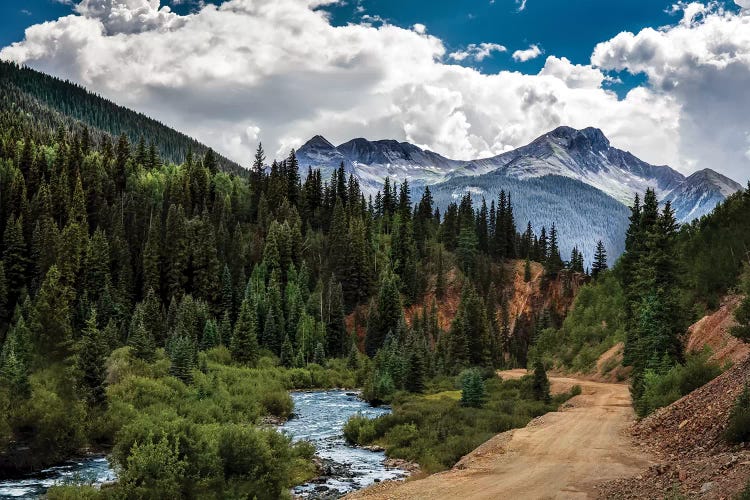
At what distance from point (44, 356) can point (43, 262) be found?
4800 centimetres

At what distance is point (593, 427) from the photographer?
33.1 metres

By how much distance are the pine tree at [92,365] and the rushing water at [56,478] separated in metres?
6.12

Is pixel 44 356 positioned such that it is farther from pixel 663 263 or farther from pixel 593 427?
pixel 663 263

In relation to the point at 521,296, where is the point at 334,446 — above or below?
below

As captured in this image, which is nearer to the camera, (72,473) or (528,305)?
(72,473)

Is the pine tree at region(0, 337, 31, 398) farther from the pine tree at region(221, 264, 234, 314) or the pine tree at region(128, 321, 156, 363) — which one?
the pine tree at region(221, 264, 234, 314)

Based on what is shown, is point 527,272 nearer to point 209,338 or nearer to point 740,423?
point 209,338

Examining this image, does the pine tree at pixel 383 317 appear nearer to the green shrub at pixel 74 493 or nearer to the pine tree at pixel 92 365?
the pine tree at pixel 92 365

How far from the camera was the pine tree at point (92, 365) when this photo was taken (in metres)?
40.1

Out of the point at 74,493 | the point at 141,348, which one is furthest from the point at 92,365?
the point at 74,493

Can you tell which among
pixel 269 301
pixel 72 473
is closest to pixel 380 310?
pixel 269 301

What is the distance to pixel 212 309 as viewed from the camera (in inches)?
4107

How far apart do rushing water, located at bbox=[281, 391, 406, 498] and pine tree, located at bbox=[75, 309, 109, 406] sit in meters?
13.1

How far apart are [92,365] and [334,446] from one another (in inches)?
697
